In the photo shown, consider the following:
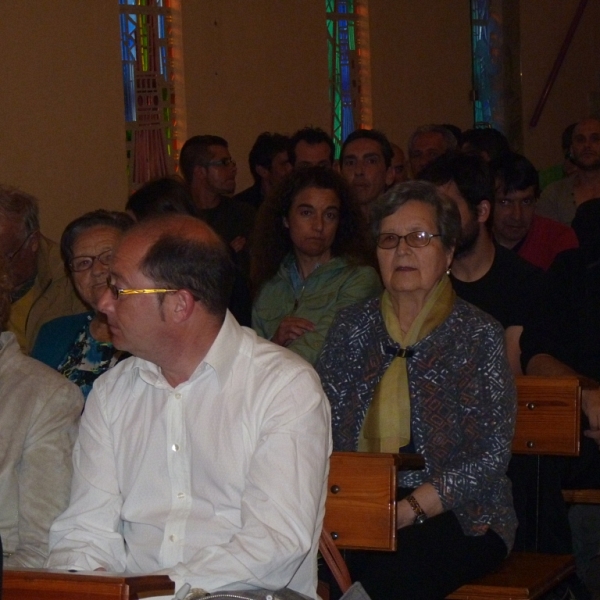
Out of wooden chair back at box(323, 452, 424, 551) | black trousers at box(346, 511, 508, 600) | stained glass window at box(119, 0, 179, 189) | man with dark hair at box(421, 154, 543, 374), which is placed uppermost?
stained glass window at box(119, 0, 179, 189)

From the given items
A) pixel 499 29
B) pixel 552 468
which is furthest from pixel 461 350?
pixel 499 29

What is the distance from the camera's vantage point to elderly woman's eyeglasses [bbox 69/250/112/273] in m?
4.07

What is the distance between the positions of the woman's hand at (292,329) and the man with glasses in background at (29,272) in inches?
30.5

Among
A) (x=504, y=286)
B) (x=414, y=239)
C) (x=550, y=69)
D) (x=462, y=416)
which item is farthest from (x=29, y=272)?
(x=550, y=69)

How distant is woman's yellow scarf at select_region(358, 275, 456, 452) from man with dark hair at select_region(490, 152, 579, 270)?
5.67 ft

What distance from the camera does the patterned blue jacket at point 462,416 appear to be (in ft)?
11.0

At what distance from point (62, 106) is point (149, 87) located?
2.64 ft

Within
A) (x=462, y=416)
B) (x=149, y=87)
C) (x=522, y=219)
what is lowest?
(x=462, y=416)

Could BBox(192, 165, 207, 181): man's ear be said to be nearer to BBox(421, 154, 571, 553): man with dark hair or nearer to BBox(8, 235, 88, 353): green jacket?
BBox(8, 235, 88, 353): green jacket

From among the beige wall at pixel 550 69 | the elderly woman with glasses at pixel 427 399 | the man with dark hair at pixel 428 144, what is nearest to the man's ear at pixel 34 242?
the elderly woman with glasses at pixel 427 399

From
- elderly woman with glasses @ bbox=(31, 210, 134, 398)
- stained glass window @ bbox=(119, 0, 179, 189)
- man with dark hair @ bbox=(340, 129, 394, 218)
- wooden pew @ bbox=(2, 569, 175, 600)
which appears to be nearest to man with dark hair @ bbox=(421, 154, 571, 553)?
elderly woman with glasses @ bbox=(31, 210, 134, 398)

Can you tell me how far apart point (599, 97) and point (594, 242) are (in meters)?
7.76

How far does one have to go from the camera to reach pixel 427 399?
3.43 m

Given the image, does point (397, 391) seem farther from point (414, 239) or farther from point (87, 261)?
point (87, 261)
